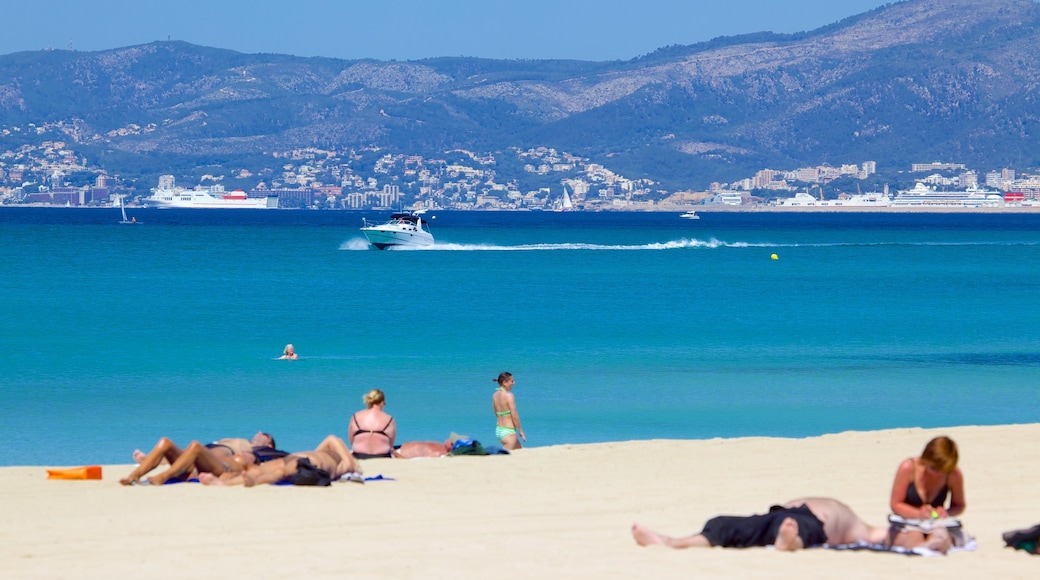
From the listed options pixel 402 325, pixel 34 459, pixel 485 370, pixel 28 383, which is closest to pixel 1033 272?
pixel 402 325

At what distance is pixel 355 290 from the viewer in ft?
185

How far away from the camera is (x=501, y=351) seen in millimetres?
32781

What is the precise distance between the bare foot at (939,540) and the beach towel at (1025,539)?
1.65 feet

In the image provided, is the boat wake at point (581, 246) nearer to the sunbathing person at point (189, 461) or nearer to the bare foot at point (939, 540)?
the sunbathing person at point (189, 461)

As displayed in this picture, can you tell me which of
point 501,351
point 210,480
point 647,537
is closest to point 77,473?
point 210,480

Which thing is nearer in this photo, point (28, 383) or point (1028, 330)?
point (28, 383)

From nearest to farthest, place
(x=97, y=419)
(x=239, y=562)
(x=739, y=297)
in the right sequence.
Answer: (x=239, y=562)
(x=97, y=419)
(x=739, y=297)

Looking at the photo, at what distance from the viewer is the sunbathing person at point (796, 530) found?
1033 cm

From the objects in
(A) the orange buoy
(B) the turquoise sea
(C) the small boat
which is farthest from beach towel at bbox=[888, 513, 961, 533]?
(C) the small boat

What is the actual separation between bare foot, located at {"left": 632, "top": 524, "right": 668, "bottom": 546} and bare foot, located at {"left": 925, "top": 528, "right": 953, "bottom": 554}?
1.80 m

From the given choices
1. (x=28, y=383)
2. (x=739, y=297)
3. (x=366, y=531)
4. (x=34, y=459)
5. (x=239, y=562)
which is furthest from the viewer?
(x=739, y=297)

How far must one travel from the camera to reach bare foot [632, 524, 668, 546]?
10523 mm

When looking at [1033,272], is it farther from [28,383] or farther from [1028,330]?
[28,383]

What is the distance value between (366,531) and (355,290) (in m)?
45.2
